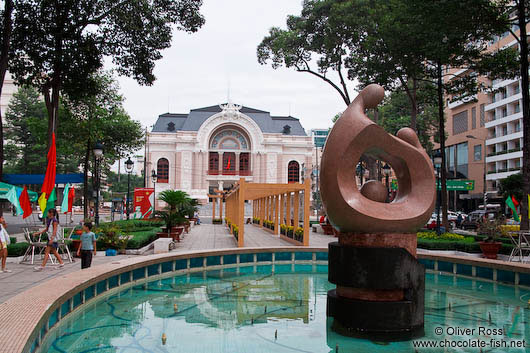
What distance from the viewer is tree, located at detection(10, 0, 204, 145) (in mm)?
15758

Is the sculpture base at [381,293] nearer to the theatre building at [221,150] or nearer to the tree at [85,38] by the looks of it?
the tree at [85,38]

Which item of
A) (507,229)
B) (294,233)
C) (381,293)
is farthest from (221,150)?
(381,293)

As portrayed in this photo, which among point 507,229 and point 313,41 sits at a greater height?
point 313,41

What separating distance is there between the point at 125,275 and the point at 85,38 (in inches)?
423

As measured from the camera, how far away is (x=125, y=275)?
9.43m

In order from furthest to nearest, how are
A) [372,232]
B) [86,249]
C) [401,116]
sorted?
1. [401,116]
2. [86,249]
3. [372,232]

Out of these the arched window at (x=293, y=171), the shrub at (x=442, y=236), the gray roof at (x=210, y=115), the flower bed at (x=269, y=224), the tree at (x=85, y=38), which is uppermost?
the gray roof at (x=210, y=115)

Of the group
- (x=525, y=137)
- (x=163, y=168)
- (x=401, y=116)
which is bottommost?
(x=525, y=137)

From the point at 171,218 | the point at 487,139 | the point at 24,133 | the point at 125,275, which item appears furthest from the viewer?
the point at 24,133

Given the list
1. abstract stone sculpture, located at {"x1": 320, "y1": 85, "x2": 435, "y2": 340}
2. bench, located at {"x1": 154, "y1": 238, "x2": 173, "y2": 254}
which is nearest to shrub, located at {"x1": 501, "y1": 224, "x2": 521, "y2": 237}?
abstract stone sculpture, located at {"x1": 320, "y1": 85, "x2": 435, "y2": 340}

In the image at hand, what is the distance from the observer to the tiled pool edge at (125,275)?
16.1ft

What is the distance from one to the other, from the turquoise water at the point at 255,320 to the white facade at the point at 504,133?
111ft

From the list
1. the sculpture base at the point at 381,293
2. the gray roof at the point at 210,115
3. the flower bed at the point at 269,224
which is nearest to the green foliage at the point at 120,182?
the gray roof at the point at 210,115

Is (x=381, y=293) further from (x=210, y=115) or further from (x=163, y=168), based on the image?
(x=210, y=115)
